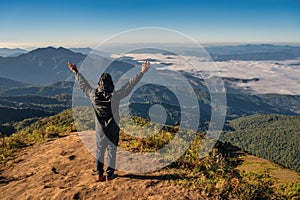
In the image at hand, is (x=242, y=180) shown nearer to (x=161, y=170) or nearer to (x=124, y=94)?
(x=161, y=170)

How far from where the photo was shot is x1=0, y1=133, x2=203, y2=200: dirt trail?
25.7 ft

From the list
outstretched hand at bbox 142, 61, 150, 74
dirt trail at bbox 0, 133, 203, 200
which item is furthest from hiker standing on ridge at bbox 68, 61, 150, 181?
dirt trail at bbox 0, 133, 203, 200

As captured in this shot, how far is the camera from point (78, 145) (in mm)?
12602

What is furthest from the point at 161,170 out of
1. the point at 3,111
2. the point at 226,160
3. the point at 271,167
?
the point at 3,111

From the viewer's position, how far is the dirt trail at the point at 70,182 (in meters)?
7.83

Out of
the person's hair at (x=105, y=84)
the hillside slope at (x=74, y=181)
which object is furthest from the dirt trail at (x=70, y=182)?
the person's hair at (x=105, y=84)

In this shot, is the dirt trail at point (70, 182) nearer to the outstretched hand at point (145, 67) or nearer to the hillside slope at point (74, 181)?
the hillside slope at point (74, 181)

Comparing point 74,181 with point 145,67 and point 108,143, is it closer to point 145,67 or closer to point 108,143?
point 108,143

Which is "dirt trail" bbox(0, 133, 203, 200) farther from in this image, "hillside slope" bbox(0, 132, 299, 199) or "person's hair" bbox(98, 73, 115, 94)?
"person's hair" bbox(98, 73, 115, 94)

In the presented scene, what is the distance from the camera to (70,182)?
28.8 ft

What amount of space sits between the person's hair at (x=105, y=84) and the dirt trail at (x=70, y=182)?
116 inches

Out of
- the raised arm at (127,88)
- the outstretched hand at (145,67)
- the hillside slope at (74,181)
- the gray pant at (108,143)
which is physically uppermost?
the outstretched hand at (145,67)

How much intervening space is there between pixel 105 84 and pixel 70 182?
3.41 m

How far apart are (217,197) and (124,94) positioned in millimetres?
4185
